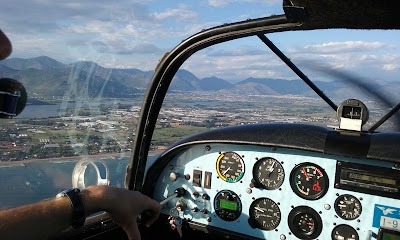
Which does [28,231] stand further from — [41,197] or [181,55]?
[181,55]

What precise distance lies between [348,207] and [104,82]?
1.95 metres

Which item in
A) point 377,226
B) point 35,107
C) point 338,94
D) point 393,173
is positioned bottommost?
point 377,226

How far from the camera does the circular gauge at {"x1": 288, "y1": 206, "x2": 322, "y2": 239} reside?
10.7 ft

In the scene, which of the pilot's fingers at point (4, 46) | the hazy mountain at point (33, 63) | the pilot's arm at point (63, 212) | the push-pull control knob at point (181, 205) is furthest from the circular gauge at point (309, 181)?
the pilot's fingers at point (4, 46)

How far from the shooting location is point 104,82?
2.98 metres

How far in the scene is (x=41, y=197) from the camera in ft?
8.84

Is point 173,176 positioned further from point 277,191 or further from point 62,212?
point 62,212

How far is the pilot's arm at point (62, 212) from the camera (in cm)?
166

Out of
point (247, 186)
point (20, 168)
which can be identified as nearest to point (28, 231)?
point (20, 168)

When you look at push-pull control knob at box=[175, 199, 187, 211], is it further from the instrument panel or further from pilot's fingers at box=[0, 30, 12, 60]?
pilot's fingers at box=[0, 30, 12, 60]

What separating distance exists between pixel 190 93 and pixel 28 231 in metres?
2.20

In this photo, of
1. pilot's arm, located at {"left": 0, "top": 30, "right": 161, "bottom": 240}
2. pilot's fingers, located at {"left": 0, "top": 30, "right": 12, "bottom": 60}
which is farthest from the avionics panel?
pilot's fingers, located at {"left": 0, "top": 30, "right": 12, "bottom": 60}

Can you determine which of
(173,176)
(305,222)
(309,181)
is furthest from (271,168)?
(173,176)

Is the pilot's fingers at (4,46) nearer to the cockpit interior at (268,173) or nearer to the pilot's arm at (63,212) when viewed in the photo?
the pilot's arm at (63,212)
